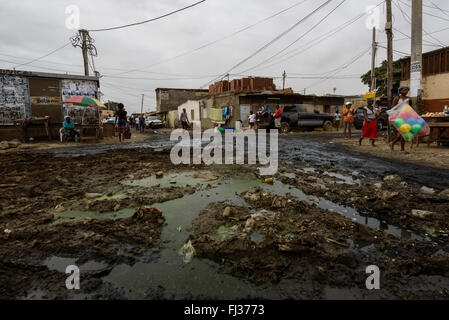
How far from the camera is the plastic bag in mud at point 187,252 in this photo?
79.5 inches

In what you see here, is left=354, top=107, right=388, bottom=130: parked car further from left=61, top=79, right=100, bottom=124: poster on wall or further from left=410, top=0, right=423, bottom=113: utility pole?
left=61, top=79, right=100, bottom=124: poster on wall

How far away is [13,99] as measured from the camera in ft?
38.2

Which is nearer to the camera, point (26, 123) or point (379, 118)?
point (26, 123)

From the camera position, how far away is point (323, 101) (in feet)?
87.3

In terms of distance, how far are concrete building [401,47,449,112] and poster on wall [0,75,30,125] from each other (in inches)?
743

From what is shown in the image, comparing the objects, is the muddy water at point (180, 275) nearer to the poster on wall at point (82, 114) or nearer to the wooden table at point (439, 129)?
the wooden table at point (439, 129)

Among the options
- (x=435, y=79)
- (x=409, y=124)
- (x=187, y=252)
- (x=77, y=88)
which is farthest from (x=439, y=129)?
(x=77, y=88)

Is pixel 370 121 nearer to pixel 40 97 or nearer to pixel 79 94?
pixel 79 94

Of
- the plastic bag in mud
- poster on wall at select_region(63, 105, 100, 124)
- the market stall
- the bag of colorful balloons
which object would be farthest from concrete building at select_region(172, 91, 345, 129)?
the plastic bag in mud

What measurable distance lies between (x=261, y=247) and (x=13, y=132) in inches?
559

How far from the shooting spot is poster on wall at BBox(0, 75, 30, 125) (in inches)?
451

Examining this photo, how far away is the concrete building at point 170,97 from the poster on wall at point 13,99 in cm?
→ 2507

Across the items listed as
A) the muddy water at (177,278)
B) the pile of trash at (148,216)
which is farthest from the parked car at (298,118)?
the muddy water at (177,278)

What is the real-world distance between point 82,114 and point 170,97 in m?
26.3
